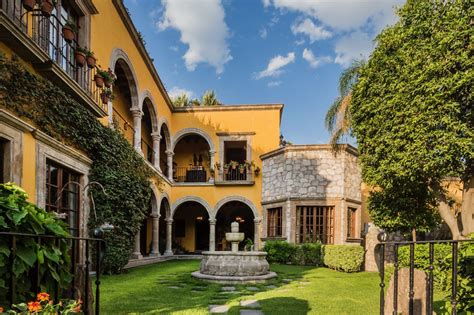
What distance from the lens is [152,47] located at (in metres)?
14.5

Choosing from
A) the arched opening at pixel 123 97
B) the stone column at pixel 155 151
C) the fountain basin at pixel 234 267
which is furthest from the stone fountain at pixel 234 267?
the stone column at pixel 155 151

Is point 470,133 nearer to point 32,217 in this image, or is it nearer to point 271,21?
point 32,217

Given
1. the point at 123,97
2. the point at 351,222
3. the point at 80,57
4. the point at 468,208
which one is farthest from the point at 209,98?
the point at 468,208

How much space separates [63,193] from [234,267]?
14.8ft

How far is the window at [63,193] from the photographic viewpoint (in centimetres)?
686

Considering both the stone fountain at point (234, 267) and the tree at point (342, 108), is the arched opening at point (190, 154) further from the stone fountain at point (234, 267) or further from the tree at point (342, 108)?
the stone fountain at point (234, 267)

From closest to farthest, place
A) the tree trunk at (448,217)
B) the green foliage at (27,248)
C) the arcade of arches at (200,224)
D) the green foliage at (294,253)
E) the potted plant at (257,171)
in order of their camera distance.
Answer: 1. the green foliage at (27,248)
2. the tree trunk at (448,217)
3. the green foliage at (294,253)
4. the potted plant at (257,171)
5. the arcade of arches at (200,224)

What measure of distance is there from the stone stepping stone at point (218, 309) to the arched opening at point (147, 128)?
10.6 m

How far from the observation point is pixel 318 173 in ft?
45.9

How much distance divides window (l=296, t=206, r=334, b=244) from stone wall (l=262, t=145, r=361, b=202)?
0.61 meters

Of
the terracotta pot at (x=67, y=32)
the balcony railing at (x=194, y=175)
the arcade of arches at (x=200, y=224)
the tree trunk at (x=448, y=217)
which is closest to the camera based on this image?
the terracotta pot at (x=67, y=32)

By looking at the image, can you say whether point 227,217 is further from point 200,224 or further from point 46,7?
point 46,7

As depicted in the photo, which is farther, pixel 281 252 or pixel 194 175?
pixel 194 175

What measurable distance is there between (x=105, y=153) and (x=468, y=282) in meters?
8.08
